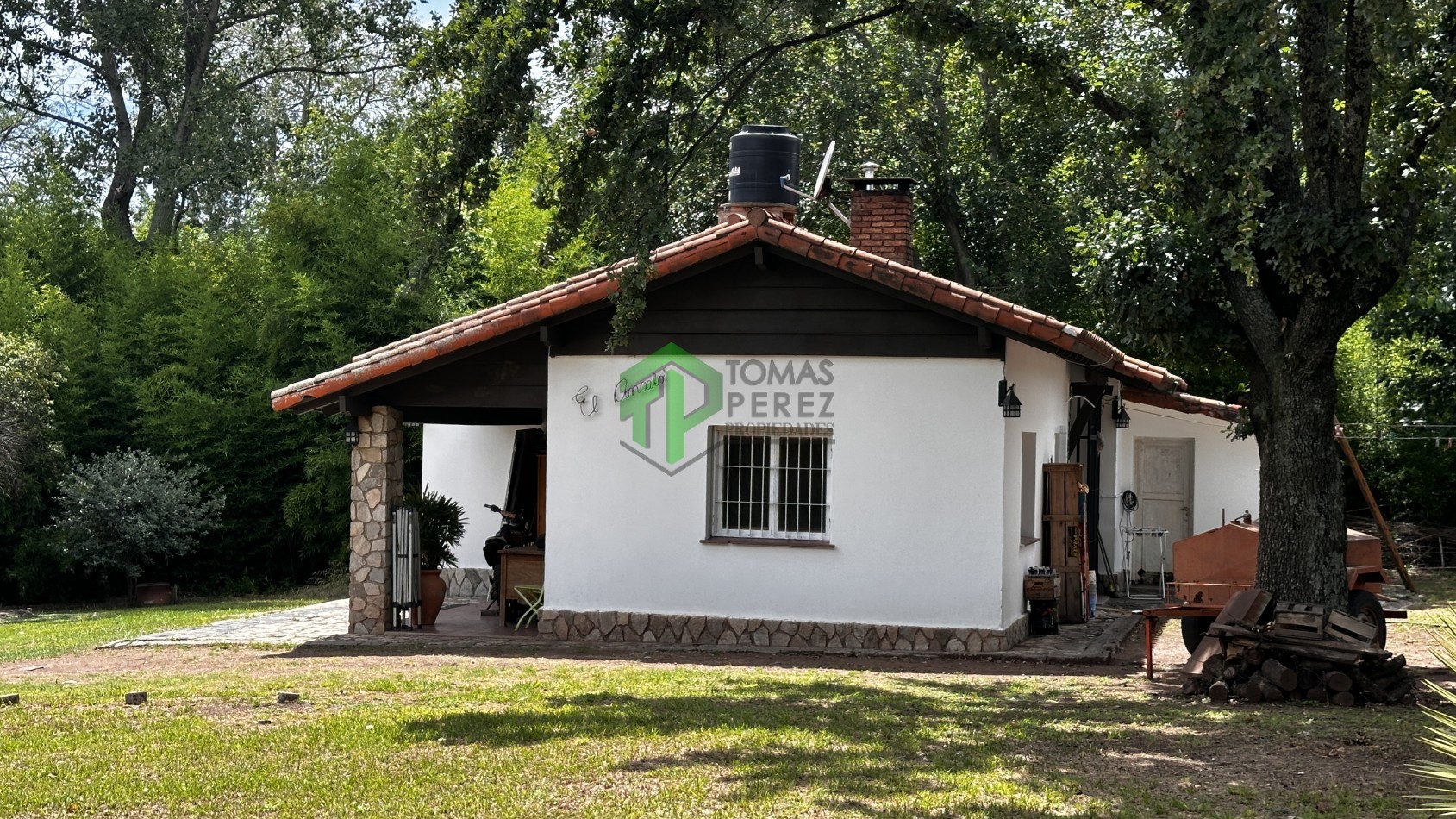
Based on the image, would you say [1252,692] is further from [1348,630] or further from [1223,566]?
[1223,566]

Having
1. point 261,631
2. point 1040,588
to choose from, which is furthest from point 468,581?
point 1040,588

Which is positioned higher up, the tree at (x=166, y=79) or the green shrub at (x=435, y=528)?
the tree at (x=166, y=79)

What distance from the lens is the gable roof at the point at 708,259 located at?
1234 cm

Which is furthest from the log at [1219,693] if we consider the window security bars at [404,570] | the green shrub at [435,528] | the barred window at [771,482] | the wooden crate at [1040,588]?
the green shrub at [435,528]

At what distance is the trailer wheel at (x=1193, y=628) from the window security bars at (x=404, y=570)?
23.3ft

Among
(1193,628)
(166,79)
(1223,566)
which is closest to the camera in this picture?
(1193,628)

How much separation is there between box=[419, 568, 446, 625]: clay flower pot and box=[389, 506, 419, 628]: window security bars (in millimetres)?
104

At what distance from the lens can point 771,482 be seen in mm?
13523

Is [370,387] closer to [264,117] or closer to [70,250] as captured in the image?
A: [70,250]

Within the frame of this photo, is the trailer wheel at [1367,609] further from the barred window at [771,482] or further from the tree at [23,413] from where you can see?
the tree at [23,413]

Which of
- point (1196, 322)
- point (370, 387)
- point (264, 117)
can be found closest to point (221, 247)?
point (264, 117)

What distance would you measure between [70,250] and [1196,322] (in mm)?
20257

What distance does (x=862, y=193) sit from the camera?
15648mm

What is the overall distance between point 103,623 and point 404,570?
4.98 m
